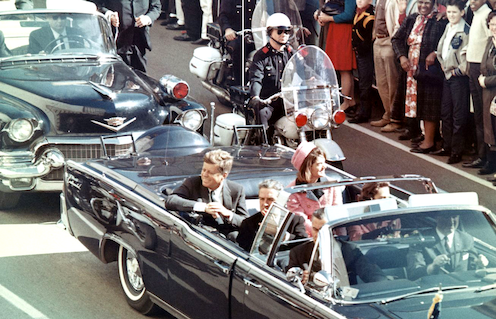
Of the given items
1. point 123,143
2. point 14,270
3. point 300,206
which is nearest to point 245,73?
point 123,143

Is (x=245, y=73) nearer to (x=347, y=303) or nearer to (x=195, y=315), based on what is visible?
(x=195, y=315)

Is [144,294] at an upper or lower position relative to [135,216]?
lower

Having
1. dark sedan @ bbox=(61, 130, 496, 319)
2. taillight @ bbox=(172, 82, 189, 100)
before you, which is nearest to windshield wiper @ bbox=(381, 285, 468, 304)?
dark sedan @ bbox=(61, 130, 496, 319)

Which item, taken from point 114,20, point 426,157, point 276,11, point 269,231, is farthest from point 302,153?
point 114,20

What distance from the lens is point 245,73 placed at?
1245cm

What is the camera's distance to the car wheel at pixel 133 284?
6832 millimetres

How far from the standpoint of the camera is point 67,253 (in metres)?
8.34

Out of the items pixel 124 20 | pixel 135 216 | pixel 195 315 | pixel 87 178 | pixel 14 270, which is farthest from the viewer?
pixel 124 20

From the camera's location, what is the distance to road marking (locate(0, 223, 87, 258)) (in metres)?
8.36

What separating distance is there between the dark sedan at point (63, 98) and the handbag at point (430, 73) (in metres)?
2.99

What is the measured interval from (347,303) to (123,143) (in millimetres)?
4754

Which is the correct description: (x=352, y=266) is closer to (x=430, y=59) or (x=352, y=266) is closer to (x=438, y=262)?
(x=438, y=262)

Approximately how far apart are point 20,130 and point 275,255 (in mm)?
4386

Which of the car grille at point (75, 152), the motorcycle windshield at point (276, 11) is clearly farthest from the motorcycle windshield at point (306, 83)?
the car grille at point (75, 152)
